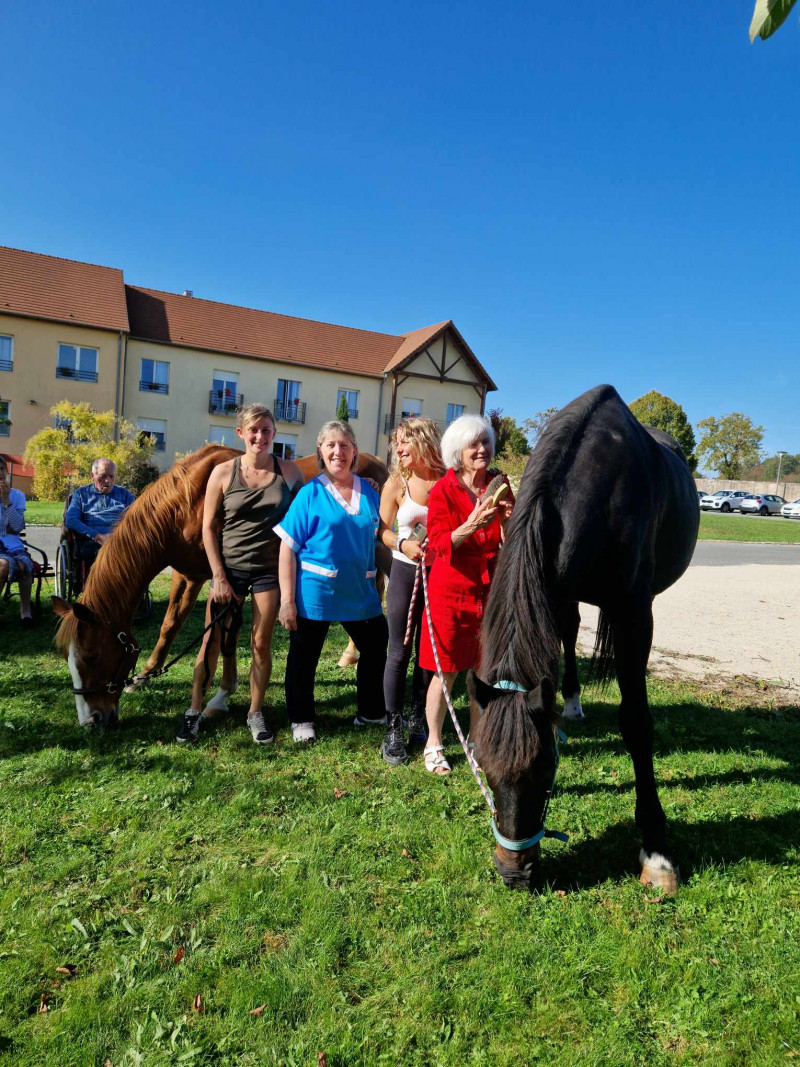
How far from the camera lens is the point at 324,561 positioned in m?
3.70

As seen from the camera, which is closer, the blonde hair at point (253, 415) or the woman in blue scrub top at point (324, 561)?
the woman in blue scrub top at point (324, 561)

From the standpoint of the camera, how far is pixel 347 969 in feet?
6.84

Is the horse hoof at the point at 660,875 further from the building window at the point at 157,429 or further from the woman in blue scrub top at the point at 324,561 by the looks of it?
the building window at the point at 157,429

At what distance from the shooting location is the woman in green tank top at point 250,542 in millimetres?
3834

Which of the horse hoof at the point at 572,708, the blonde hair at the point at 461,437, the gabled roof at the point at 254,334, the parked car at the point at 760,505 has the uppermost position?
the gabled roof at the point at 254,334

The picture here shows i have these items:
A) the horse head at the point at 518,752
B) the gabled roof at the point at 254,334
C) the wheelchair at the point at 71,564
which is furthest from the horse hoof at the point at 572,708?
the gabled roof at the point at 254,334

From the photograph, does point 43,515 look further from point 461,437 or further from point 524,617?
point 524,617

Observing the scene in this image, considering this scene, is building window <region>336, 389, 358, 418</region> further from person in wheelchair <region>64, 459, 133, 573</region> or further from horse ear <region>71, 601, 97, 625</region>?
horse ear <region>71, 601, 97, 625</region>

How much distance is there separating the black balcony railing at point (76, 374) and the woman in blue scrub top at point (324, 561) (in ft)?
88.8

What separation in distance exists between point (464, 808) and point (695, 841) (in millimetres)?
1130

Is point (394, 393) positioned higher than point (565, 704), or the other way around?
point (394, 393)

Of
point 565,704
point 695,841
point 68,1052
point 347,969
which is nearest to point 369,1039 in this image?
point 347,969

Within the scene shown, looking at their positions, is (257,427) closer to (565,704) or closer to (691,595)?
(565,704)

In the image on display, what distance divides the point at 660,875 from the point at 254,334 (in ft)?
105
